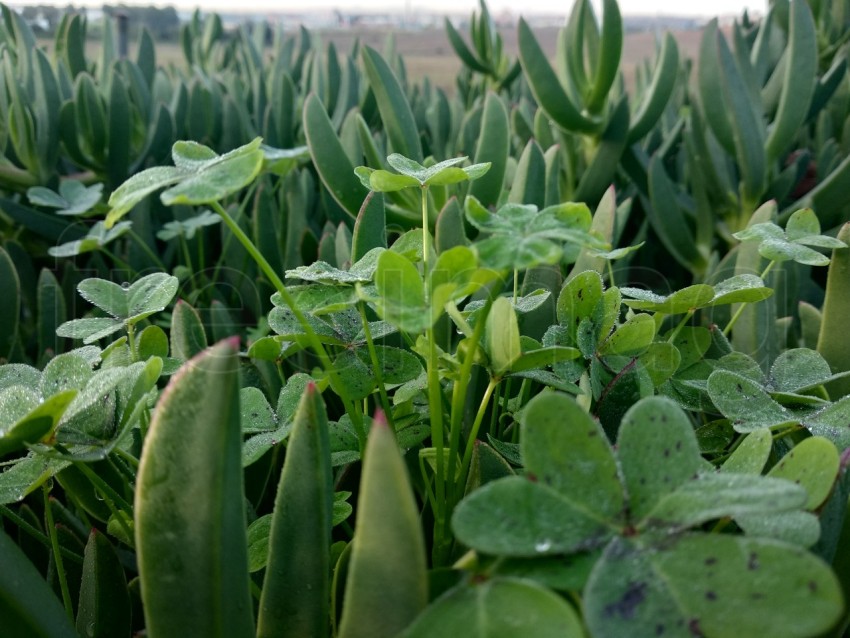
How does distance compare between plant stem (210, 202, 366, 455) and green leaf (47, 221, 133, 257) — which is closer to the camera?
plant stem (210, 202, 366, 455)

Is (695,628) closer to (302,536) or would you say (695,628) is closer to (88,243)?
(302,536)

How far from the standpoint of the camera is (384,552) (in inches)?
10.4

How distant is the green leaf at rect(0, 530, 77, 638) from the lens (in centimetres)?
30

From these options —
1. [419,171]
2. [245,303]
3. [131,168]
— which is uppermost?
[419,171]

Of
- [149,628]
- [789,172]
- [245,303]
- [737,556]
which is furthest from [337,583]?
[789,172]

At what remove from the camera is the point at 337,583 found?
1.22ft

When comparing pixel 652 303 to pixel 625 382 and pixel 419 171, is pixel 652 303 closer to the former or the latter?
pixel 625 382

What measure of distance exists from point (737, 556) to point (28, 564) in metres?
0.27

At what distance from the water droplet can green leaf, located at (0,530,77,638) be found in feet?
0.66

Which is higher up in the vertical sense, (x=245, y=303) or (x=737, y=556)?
(x=737, y=556)

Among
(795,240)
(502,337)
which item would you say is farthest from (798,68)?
(502,337)

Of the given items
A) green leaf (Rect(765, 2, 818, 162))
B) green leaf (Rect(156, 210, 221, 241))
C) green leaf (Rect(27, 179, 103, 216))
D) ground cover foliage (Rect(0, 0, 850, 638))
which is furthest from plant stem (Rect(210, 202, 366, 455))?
green leaf (Rect(765, 2, 818, 162))

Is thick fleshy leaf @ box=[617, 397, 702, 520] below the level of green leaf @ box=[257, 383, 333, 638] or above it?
above

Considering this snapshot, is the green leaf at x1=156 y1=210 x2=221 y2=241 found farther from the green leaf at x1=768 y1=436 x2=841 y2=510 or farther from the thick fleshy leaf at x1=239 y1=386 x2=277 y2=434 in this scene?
the green leaf at x1=768 y1=436 x2=841 y2=510
